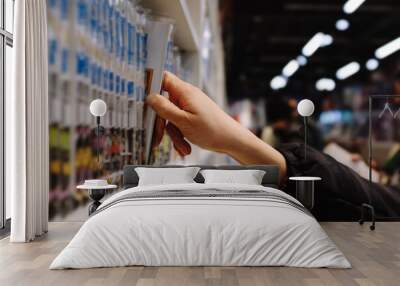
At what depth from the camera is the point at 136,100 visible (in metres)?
6.48

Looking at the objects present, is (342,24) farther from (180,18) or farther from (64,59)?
(64,59)

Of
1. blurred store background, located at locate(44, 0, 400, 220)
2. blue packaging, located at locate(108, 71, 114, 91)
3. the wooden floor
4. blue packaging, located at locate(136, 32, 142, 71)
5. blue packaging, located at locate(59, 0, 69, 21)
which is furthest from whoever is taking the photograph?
blue packaging, located at locate(136, 32, 142, 71)

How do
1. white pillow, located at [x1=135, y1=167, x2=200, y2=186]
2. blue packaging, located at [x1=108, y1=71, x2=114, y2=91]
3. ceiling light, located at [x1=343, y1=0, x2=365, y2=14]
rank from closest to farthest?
white pillow, located at [x1=135, y1=167, x2=200, y2=186] → blue packaging, located at [x1=108, y1=71, x2=114, y2=91] → ceiling light, located at [x1=343, y1=0, x2=365, y2=14]

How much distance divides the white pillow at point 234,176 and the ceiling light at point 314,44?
1.70 m

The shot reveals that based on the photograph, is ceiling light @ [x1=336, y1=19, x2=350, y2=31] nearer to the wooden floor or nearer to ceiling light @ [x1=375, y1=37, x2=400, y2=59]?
ceiling light @ [x1=375, y1=37, x2=400, y2=59]

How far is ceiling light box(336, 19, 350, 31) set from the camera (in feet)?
22.2

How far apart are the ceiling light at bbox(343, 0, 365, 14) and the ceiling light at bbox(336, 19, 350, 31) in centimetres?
12

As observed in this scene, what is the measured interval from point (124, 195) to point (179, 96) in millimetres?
2182

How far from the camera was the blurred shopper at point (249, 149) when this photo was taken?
659cm

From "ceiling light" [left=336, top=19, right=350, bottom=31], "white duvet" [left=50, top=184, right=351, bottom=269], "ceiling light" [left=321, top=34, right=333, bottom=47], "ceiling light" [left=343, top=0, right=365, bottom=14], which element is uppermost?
"ceiling light" [left=343, top=0, right=365, bottom=14]

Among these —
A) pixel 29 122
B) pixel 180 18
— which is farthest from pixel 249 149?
pixel 29 122

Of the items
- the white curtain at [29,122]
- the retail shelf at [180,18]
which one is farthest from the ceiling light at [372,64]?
the white curtain at [29,122]

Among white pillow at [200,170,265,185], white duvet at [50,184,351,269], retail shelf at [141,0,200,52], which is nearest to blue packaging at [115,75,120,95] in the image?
retail shelf at [141,0,200,52]

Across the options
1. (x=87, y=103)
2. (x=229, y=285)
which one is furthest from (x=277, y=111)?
(x=229, y=285)
